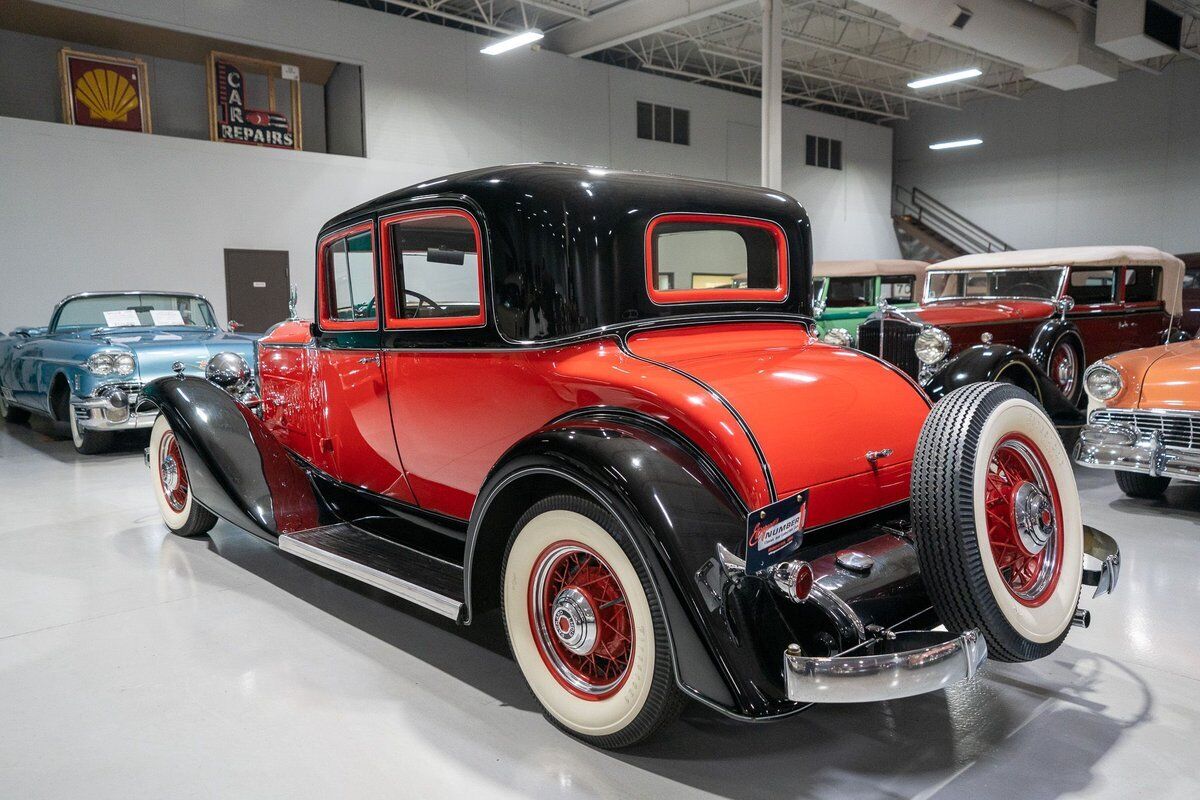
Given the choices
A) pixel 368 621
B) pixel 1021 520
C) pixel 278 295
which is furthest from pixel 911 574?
pixel 278 295

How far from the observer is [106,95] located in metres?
11.8

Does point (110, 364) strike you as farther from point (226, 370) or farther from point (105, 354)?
point (226, 370)

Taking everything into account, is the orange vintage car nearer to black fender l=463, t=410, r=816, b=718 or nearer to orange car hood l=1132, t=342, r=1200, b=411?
orange car hood l=1132, t=342, r=1200, b=411

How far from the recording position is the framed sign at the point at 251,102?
41.5 ft

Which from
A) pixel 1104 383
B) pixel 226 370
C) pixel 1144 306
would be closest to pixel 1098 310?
pixel 1144 306

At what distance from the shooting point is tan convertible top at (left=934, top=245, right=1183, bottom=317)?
7.44 meters

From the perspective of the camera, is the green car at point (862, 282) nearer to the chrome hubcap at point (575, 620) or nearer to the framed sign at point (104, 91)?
the chrome hubcap at point (575, 620)

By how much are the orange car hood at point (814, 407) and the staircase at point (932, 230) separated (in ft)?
70.4

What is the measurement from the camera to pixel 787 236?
3.34 meters

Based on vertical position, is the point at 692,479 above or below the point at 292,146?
below

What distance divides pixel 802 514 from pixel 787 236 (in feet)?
5.00

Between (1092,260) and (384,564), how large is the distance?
281 inches

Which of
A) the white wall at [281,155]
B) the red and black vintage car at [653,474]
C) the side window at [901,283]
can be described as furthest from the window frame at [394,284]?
the white wall at [281,155]

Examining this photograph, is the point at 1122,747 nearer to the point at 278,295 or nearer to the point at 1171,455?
the point at 1171,455
